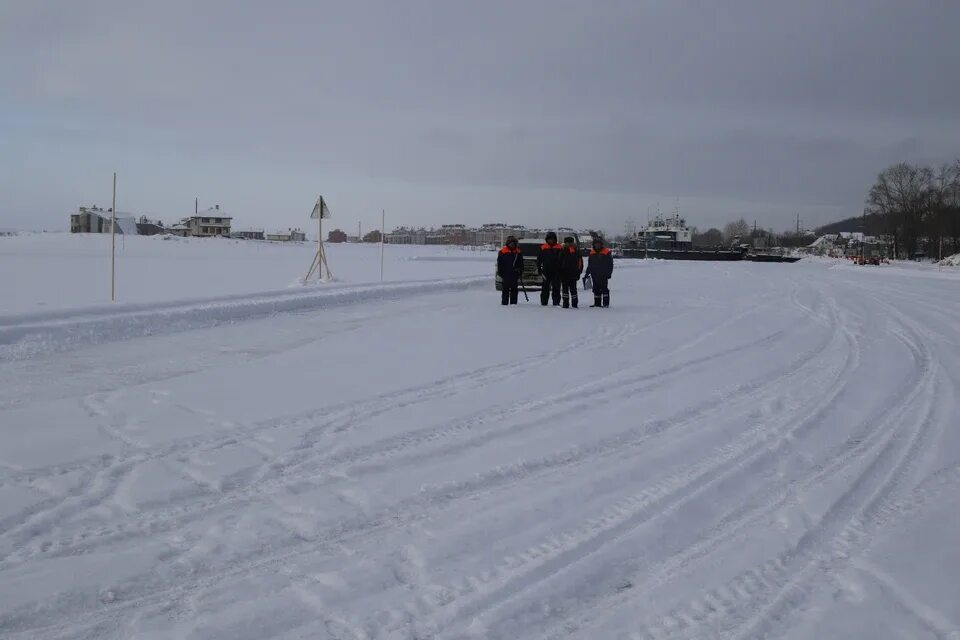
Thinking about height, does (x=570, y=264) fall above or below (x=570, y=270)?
above

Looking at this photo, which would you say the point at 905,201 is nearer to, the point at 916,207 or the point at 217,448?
the point at 916,207

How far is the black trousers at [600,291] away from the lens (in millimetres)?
18125

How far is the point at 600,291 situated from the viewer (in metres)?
18.3

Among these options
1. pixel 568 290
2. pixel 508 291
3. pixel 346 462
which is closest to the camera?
pixel 346 462

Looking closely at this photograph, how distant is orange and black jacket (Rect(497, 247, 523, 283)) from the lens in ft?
58.4

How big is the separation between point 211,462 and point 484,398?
3115 mm

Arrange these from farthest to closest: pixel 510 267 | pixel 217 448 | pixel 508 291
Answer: pixel 508 291, pixel 510 267, pixel 217 448

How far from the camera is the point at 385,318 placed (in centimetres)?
1558

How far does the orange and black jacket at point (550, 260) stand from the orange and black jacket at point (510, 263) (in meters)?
0.57

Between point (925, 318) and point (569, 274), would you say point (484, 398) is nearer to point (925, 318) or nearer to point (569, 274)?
point (569, 274)

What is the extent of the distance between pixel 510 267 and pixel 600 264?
220 cm

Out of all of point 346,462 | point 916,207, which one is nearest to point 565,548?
point 346,462

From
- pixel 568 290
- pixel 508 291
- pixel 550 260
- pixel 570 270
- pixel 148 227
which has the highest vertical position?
pixel 148 227

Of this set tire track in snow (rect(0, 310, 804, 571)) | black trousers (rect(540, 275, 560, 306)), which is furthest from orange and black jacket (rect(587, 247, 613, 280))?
tire track in snow (rect(0, 310, 804, 571))
